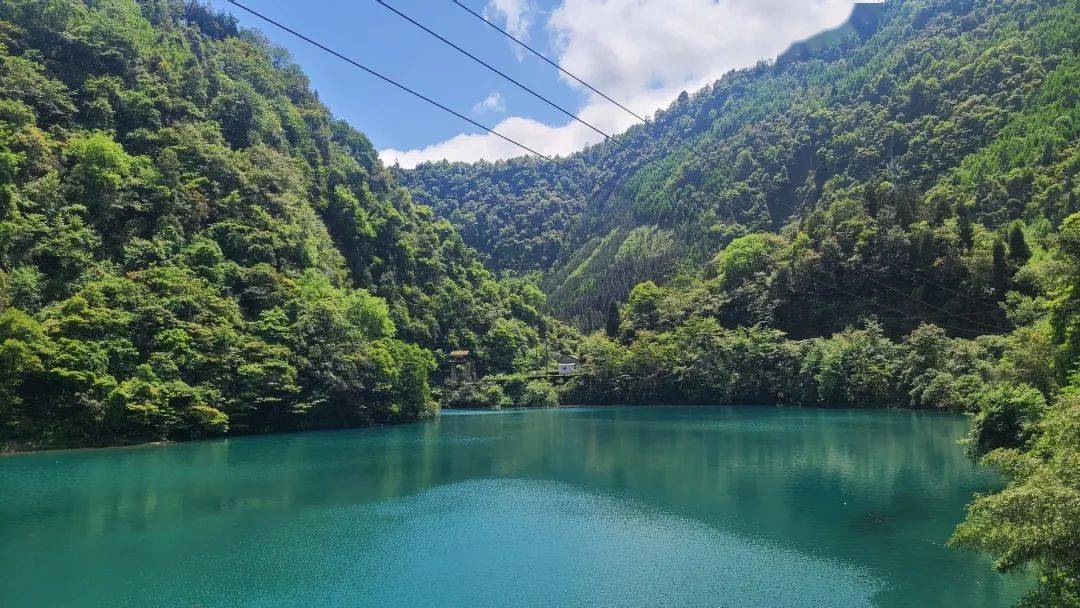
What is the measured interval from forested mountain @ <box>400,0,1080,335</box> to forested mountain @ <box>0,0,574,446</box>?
36503 mm

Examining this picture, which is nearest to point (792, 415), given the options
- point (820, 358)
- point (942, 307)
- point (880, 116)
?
point (820, 358)

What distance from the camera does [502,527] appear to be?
72.8 feet

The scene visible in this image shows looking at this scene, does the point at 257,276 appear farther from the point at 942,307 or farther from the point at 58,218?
the point at 942,307

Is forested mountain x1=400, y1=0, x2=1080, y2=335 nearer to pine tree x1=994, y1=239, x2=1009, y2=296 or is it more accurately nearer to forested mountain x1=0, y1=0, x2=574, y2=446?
pine tree x1=994, y1=239, x2=1009, y2=296

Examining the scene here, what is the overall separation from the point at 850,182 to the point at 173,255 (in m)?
97.1

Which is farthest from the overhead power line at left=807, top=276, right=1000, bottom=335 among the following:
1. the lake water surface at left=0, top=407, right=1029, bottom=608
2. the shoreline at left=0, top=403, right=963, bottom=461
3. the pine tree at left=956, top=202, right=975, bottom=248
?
the lake water surface at left=0, top=407, right=1029, bottom=608

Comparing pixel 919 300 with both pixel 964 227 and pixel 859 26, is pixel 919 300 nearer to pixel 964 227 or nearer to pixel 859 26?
pixel 964 227

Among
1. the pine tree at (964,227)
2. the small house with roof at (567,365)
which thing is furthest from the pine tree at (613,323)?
the pine tree at (964,227)

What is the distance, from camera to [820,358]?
216ft

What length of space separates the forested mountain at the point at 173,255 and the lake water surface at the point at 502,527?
18.3 ft

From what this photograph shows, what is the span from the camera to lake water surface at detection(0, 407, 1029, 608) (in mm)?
15617

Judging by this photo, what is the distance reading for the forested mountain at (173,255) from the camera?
133 ft

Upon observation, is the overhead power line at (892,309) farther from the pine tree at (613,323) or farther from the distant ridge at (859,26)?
the distant ridge at (859,26)

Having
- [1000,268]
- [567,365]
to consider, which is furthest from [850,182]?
[567,365]
